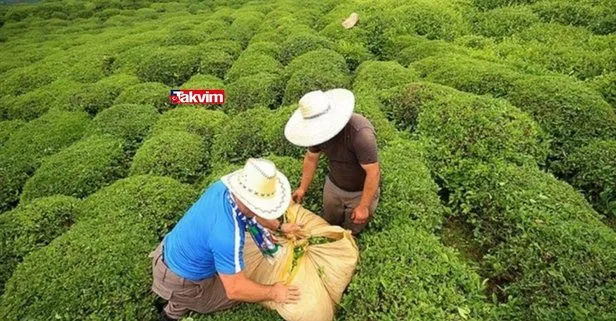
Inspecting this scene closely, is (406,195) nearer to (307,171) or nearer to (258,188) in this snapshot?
(307,171)

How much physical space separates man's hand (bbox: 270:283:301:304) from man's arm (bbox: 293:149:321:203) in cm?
161

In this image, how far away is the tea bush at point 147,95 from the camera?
37.0 ft

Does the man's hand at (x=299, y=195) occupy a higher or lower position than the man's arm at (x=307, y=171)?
lower

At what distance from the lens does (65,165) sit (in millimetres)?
8938

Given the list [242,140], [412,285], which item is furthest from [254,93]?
[412,285]

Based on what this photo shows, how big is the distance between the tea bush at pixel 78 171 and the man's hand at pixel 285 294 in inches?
205

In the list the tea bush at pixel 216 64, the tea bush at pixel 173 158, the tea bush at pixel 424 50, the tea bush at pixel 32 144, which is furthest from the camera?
Result: the tea bush at pixel 216 64

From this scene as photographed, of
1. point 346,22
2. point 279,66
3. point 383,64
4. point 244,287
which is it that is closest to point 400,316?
point 244,287

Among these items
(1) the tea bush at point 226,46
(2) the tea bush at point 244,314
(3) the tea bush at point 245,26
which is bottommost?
(3) the tea bush at point 245,26

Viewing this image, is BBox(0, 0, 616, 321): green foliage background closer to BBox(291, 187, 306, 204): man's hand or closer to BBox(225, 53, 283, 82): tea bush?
BBox(225, 53, 283, 82): tea bush

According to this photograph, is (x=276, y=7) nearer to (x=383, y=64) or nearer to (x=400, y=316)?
(x=383, y=64)

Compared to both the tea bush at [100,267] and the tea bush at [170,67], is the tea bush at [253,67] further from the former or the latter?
the tea bush at [100,267]

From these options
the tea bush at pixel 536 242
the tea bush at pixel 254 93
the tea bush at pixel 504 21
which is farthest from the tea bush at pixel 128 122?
the tea bush at pixel 504 21

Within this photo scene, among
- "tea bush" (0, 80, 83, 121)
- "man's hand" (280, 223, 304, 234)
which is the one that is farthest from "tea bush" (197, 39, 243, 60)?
"man's hand" (280, 223, 304, 234)
